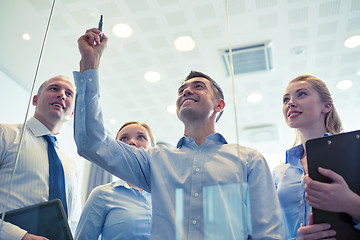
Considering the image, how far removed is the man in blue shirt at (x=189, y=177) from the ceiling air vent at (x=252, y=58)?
4.80 ft

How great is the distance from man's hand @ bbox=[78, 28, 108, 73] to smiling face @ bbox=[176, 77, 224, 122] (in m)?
0.35

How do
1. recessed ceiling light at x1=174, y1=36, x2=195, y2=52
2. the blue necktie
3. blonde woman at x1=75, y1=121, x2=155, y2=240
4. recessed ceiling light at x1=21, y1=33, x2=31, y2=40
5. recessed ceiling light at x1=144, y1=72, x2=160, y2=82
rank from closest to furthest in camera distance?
the blue necktie < blonde woman at x1=75, y1=121, x2=155, y2=240 < recessed ceiling light at x1=21, y1=33, x2=31, y2=40 < recessed ceiling light at x1=144, y1=72, x2=160, y2=82 < recessed ceiling light at x1=174, y1=36, x2=195, y2=52

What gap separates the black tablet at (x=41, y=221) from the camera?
0.83m

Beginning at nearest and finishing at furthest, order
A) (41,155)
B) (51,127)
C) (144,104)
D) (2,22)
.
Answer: (41,155) → (51,127) → (2,22) → (144,104)

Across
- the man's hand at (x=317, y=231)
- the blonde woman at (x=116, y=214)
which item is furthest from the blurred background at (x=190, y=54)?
the man's hand at (x=317, y=231)

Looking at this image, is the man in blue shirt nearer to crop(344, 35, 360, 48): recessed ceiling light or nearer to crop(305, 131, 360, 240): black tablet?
crop(305, 131, 360, 240): black tablet

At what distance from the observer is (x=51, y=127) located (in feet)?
3.98

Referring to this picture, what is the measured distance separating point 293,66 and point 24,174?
2.33 m

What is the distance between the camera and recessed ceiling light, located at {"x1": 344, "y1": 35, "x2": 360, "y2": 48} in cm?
190

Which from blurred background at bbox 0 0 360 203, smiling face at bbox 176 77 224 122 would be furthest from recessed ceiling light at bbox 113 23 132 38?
smiling face at bbox 176 77 224 122

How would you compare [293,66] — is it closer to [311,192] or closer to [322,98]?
[322,98]

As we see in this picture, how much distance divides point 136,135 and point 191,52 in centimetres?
142

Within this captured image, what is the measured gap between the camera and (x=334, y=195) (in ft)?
2.38

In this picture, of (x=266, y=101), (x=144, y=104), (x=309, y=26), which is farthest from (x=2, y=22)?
(x=309, y=26)
